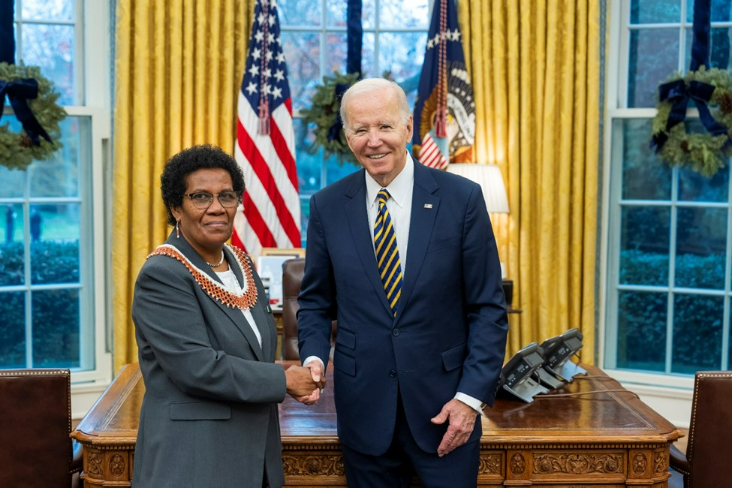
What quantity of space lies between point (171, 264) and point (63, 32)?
3704 millimetres

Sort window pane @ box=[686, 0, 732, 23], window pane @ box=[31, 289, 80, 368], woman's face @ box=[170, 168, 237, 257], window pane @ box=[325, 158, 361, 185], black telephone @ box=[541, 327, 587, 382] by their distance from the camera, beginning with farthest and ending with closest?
1. window pane @ box=[325, 158, 361, 185]
2. window pane @ box=[31, 289, 80, 368]
3. window pane @ box=[686, 0, 732, 23]
4. black telephone @ box=[541, 327, 587, 382]
5. woman's face @ box=[170, 168, 237, 257]

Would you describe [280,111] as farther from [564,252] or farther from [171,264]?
[171,264]

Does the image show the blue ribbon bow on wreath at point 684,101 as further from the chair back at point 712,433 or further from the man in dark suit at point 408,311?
the man in dark suit at point 408,311

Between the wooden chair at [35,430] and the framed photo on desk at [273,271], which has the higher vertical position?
the framed photo on desk at [273,271]

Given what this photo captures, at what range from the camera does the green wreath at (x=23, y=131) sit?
466 cm

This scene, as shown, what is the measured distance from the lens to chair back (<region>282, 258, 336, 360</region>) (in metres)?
3.82

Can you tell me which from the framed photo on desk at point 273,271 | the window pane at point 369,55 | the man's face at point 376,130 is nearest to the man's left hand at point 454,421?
the man's face at point 376,130

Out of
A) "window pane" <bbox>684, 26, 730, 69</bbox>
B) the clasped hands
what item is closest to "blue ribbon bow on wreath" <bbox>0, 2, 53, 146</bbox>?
the clasped hands

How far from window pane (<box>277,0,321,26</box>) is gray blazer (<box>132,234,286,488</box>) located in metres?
3.65

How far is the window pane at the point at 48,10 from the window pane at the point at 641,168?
11.6 feet

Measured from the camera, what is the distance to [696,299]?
5031 mm

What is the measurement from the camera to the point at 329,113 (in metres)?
5.12

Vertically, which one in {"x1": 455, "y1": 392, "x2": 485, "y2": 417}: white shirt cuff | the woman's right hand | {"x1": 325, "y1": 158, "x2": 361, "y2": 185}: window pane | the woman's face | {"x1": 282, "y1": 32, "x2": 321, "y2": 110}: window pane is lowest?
{"x1": 455, "y1": 392, "x2": 485, "y2": 417}: white shirt cuff

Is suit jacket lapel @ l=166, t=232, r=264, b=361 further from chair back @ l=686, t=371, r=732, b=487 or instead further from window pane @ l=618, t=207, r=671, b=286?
window pane @ l=618, t=207, r=671, b=286
